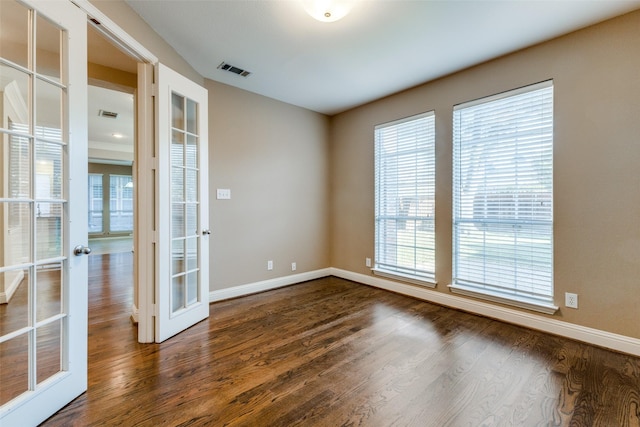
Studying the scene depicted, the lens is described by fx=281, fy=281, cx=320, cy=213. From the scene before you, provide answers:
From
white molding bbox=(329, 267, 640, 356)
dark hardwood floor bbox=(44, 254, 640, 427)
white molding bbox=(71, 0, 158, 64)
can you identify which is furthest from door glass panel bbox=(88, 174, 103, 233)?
white molding bbox=(329, 267, 640, 356)

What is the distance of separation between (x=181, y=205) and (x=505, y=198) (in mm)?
3213

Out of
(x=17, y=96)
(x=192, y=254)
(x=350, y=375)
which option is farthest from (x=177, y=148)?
(x=350, y=375)

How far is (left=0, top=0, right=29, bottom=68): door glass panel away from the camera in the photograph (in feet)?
4.62

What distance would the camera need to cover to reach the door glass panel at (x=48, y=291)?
155 cm

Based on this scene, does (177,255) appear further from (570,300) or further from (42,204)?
(570,300)

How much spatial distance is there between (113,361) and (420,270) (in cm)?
324

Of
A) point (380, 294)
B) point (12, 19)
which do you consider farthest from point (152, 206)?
point (380, 294)

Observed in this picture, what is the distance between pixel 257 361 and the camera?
213cm

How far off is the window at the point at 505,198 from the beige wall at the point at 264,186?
2.12 m

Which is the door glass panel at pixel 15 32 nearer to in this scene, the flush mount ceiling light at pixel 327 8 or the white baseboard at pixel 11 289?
the white baseboard at pixel 11 289

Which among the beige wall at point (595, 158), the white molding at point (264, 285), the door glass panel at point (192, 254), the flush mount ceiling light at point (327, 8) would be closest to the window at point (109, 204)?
the white molding at point (264, 285)

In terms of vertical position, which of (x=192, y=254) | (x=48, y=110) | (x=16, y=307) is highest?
(x=48, y=110)

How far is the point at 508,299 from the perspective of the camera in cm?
283

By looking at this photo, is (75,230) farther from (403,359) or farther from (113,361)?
(403,359)
